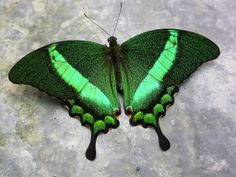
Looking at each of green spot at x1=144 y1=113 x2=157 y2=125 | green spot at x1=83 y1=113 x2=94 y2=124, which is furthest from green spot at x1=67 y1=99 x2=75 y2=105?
green spot at x1=144 y1=113 x2=157 y2=125

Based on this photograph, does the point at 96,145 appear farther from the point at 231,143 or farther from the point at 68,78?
the point at 231,143

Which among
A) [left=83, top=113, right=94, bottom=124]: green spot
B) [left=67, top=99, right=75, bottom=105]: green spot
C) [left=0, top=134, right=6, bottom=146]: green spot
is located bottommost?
[left=0, top=134, right=6, bottom=146]: green spot

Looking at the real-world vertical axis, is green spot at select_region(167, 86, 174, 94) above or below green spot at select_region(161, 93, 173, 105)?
above

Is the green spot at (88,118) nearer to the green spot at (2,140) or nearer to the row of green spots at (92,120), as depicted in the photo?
the row of green spots at (92,120)

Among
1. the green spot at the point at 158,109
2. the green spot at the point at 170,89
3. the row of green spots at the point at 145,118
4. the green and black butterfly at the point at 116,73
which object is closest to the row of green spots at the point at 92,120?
the green and black butterfly at the point at 116,73

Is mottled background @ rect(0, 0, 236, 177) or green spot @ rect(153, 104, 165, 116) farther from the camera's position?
green spot @ rect(153, 104, 165, 116)

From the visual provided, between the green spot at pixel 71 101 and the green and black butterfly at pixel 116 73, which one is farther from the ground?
the green and black butterfly at pixel 116 73

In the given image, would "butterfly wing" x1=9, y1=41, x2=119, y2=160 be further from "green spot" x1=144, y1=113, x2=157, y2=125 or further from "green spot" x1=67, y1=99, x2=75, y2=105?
"green spot" x1=144, y1=113, x2=157, y2=125
